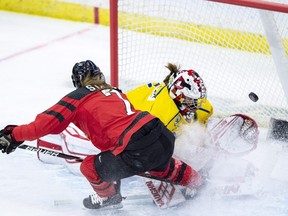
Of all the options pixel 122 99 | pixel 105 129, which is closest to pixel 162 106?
pixel 122 99

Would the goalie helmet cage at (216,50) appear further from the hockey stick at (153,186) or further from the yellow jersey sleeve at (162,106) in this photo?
the hockey stick at (153,186)

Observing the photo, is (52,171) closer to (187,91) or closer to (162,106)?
(162,106)

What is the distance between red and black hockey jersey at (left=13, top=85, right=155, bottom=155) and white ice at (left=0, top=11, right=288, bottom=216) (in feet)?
1.25

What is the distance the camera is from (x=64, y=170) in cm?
310

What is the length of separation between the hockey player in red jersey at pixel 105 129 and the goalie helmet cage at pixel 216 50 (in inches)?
35.1

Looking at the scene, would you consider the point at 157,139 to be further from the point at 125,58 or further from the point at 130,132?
the point at 125,58

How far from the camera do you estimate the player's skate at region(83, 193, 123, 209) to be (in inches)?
108

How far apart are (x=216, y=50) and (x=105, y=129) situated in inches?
57.8

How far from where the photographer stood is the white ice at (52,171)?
279cm

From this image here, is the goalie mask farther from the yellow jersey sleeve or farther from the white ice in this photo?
the white ice

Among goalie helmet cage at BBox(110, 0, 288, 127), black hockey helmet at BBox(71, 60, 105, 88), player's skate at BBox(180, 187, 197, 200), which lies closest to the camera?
black hockey helmet at BBox(71, 60, 105, 88)

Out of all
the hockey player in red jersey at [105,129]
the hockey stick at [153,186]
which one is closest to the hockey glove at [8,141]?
the hockey player in red jersey at [105,129]

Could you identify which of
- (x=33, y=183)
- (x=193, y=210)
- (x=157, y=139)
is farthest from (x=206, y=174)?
(x=33, y=183)

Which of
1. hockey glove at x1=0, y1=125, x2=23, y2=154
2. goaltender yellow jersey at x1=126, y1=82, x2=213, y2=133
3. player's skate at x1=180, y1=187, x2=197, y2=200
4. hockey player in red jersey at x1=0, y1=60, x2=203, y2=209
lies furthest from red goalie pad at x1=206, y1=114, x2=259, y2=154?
hockey glove at x1=0, y1=125, x2=23, y2=154
